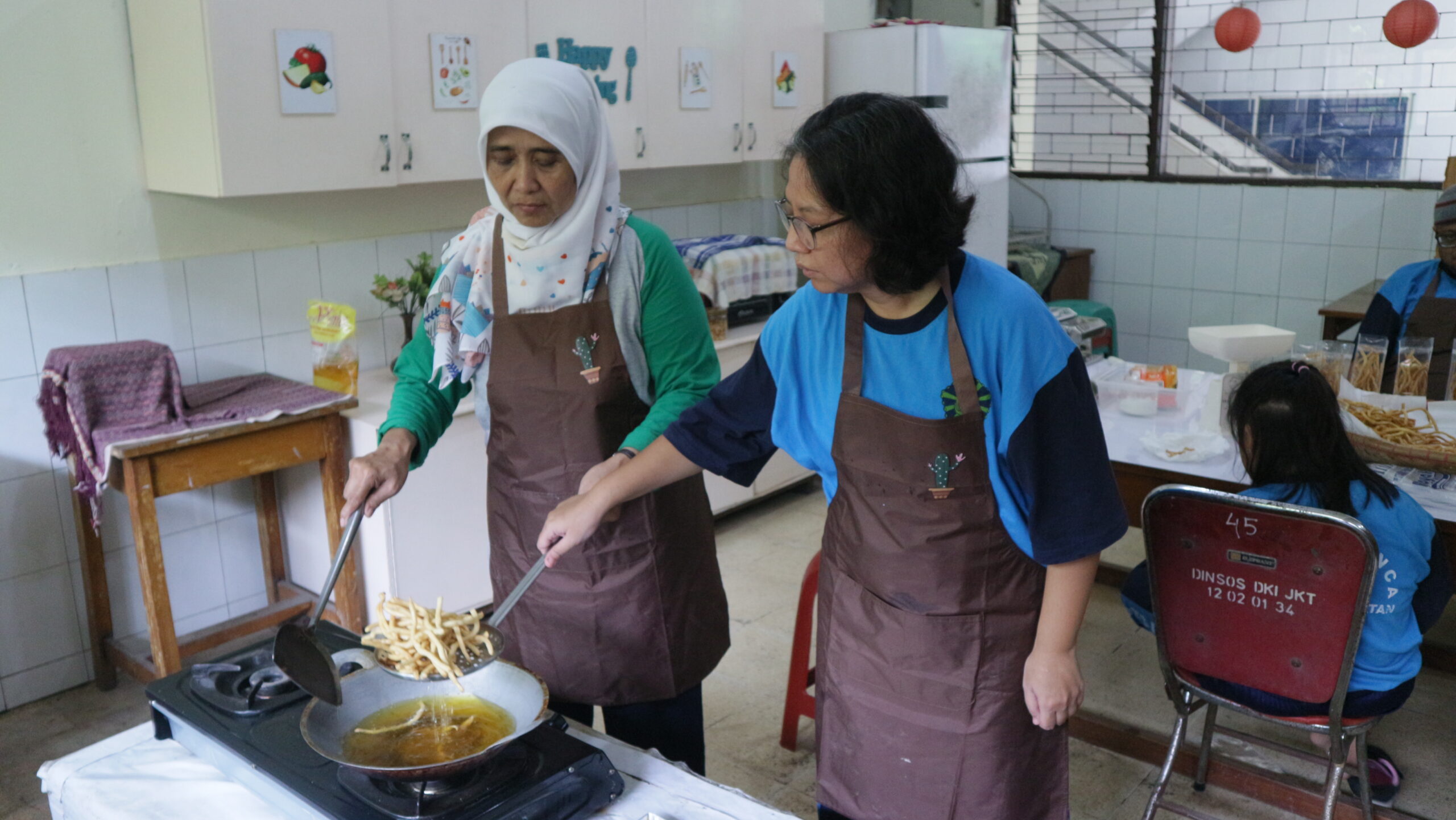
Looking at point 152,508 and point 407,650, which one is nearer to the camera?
point 407,650

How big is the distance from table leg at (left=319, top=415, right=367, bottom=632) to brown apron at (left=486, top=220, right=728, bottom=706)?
1.28 m

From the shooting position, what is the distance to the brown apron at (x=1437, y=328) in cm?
303

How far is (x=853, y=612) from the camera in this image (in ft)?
5.08

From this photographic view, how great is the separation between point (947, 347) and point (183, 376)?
249 cm

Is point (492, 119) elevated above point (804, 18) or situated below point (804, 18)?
below

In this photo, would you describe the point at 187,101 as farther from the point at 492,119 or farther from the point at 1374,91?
the point at 1374,91

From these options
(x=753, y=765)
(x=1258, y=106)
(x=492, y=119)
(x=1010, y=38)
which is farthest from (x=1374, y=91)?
(x=492, y=119)

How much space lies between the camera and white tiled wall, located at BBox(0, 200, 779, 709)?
9.49ft

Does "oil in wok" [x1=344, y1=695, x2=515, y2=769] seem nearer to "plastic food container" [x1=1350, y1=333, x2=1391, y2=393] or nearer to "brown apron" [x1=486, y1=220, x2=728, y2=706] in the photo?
"brown apron" [x1=486, y1=220, x2=728, y2=706]

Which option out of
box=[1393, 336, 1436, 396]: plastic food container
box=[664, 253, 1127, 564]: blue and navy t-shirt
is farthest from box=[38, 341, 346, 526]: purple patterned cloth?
box=[1393, 336, 1436, 396]: plastic food container

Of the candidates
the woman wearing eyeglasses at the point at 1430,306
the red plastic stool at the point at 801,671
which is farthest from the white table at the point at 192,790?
the woman wearing eyeglasses at the point at 1430,306

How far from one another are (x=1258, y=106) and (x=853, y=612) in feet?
16.1

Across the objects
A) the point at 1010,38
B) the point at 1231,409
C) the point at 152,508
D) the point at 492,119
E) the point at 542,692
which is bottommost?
the point at 152,508

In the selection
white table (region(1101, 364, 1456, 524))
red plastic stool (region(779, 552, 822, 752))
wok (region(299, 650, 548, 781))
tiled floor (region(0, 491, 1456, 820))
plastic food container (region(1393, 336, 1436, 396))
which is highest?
plastic food container (region(1393, 336, 1436, 396))
